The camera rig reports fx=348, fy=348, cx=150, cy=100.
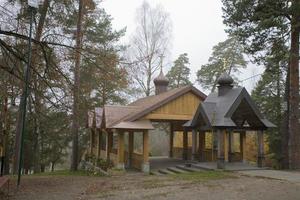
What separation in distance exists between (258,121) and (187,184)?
270 inches

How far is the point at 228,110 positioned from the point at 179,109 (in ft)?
13.3

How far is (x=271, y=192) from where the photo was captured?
975 centimetres

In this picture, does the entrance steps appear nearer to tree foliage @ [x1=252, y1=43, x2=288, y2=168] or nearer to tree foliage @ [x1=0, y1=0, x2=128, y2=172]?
tree foliage @ [x1=0, y1=0, x2=128, y2=172]

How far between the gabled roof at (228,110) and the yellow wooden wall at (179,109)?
1739mm

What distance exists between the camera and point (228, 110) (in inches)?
632

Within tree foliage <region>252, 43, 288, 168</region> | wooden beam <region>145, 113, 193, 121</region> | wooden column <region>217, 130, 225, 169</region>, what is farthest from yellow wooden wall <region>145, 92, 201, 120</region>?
tree foliage <region>252, 43, 288, 168</region>

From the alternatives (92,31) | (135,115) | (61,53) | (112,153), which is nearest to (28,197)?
(61,53)

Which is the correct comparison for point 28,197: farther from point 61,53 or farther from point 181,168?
point 181,168

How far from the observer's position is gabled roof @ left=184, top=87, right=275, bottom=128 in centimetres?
1599

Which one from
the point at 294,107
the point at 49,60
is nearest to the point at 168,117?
the point at 294,107

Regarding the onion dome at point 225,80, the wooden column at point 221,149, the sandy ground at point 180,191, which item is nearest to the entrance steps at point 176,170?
the wooden column at point 221,149

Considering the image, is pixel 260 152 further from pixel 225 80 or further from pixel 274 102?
pixel 274 102

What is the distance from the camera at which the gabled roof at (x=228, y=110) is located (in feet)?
52.5

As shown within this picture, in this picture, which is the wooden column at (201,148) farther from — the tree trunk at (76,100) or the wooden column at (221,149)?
the tree trunk at (76,100)
